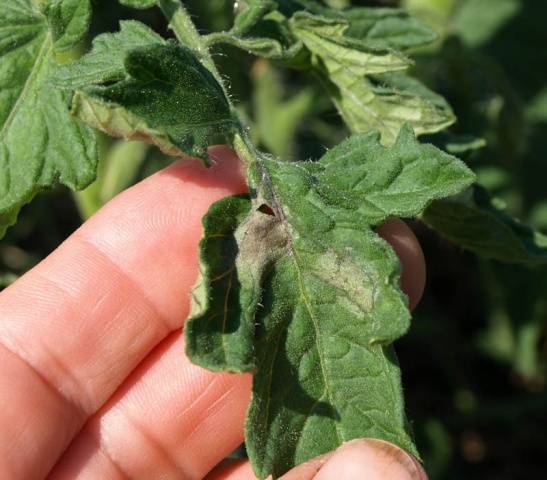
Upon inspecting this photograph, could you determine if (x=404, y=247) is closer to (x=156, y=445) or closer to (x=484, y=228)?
(x=484, y=228)

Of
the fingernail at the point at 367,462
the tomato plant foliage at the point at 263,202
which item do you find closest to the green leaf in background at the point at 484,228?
the tomato plant foliage at the point at 263,202

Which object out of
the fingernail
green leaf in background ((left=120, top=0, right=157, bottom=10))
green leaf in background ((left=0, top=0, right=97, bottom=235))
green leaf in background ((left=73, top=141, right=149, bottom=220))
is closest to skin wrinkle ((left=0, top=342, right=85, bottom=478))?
green leaf in background ((left=0, top=0, right=97, bottom=235))

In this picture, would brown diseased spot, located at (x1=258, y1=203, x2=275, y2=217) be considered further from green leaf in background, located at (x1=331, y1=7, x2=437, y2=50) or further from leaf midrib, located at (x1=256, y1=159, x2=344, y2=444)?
green leaf in background, located at (x1=331, y1=7, x2=437, y2=50)

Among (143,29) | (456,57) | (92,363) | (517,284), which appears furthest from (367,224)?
(517,284)

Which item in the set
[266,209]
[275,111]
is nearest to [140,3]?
[266,209]

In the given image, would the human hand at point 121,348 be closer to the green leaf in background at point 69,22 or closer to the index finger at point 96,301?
the index finger at point 96,301

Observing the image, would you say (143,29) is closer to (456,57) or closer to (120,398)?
(120,398)
